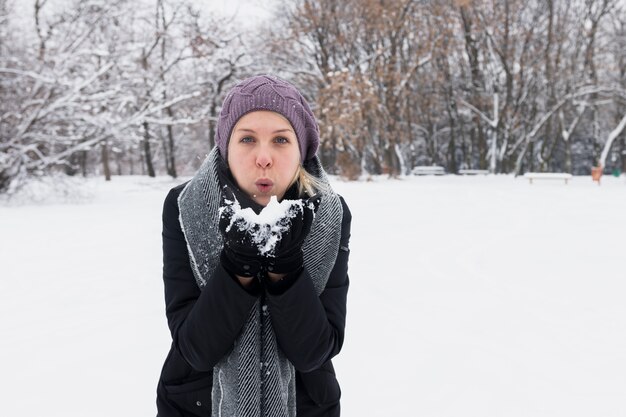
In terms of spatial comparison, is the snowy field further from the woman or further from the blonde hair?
the blonde hair

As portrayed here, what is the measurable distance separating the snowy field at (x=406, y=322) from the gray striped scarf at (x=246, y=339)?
1.50 m

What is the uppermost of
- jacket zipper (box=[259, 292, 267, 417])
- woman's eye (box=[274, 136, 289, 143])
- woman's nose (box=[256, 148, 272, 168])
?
woman's eye (box=[274, 136, 289, 143])

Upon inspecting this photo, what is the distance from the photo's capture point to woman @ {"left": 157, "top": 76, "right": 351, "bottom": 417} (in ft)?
4.15

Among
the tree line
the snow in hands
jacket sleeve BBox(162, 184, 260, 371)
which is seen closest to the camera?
the snow in hands

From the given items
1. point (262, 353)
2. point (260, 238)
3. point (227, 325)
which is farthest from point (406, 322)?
point (260, 238)

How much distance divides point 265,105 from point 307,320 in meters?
0.61

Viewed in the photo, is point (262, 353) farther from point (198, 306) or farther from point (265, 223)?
point (265, 223)

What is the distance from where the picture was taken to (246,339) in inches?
55.2

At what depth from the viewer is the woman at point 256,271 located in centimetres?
126

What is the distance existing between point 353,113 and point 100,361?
17878 mm

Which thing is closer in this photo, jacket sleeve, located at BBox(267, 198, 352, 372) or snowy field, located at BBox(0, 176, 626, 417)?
jacket sleeve, located at BBox(267, 198, 352, 372)

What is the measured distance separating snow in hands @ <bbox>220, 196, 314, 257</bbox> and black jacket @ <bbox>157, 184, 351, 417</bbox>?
156 mm

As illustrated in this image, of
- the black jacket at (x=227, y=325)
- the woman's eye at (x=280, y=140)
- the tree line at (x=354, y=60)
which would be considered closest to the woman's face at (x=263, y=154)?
the woman's eye at (x=280, y=140)

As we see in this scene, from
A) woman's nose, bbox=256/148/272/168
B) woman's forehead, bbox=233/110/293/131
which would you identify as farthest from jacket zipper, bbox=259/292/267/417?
woman's forehead, bbox=233/110/293/131
